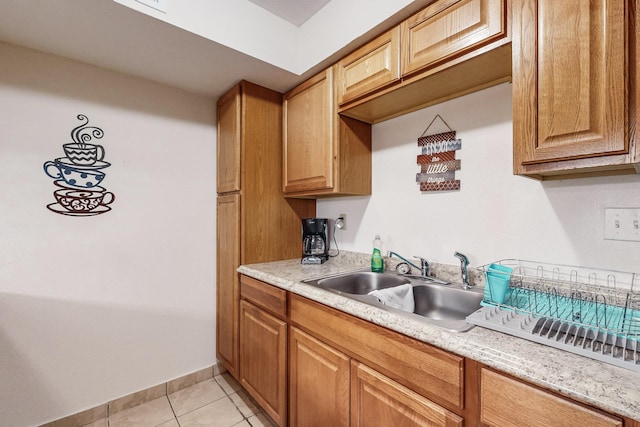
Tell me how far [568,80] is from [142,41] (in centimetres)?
191

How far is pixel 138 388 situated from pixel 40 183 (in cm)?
144

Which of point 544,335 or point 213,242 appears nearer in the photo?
point 544,335

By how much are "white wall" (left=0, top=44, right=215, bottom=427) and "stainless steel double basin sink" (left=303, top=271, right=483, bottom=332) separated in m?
1.17

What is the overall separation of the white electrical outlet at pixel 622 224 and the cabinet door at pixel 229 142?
1879mm

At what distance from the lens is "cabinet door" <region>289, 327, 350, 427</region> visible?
118 centimetres

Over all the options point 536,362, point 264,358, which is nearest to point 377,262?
point 264,358

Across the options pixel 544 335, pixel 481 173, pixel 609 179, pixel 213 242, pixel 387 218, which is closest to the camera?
pixel 544 335

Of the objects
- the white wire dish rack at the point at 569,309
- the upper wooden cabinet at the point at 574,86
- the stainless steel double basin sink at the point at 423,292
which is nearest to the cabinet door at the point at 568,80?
the upper wooden cabinet at the point at 574,86

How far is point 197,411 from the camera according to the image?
1827 millimetres

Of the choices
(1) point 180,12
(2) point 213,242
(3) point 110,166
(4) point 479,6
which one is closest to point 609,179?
(4) point 479,6

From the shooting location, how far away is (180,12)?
140 cm

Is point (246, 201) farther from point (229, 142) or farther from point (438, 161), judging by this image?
point (438, 161)

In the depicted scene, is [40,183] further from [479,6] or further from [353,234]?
[479,6]

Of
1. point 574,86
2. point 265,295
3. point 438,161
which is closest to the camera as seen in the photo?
point 574,86
